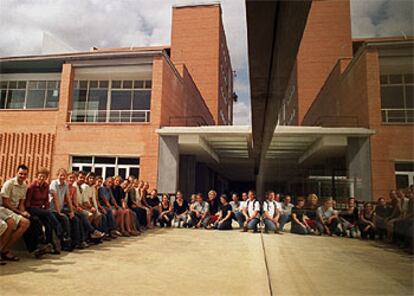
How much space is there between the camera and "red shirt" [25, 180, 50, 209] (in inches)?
132

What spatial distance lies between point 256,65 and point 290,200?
392 mm

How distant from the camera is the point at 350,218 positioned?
1.52ft

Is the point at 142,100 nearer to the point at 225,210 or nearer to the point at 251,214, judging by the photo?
the point at 225,210

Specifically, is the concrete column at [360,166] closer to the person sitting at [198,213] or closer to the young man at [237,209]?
the young man at [237,209]

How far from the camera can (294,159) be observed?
86 centimetres

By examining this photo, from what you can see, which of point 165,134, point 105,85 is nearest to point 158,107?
point 165,134

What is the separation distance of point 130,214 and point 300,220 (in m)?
5.20

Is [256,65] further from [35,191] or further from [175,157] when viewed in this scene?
[175,157]

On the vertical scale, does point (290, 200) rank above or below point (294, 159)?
below

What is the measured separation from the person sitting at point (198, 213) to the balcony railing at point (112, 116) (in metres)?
4.16

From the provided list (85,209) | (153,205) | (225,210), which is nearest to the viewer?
(85,209)

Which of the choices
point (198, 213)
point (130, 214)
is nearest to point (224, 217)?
point (198, 213)

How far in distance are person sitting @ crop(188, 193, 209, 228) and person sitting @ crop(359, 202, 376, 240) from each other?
22.6ft

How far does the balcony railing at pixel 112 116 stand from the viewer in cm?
1030
